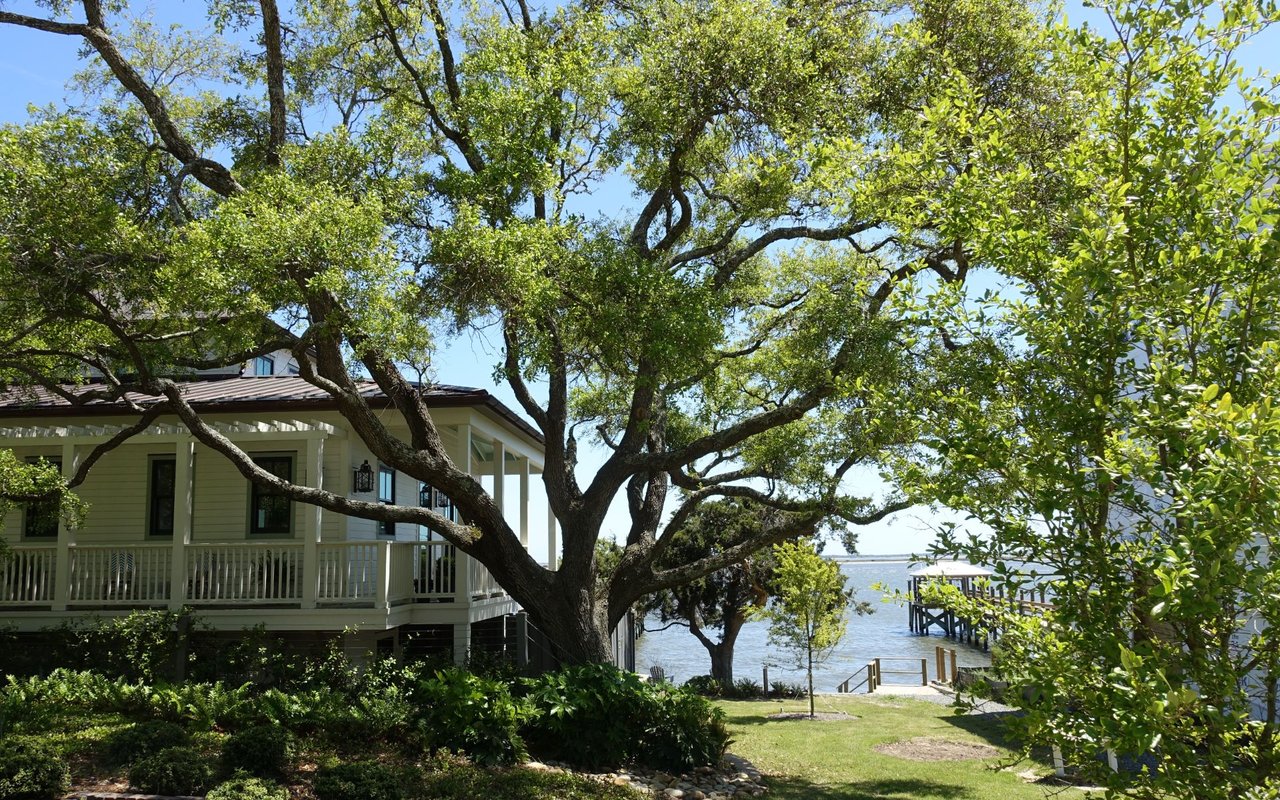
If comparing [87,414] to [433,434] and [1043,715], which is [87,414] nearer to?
[433,434]

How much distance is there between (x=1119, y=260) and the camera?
13.3ft

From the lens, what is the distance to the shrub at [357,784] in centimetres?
873

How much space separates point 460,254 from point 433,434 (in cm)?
323

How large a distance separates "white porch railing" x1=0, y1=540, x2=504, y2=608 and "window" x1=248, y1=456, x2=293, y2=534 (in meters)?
1.55

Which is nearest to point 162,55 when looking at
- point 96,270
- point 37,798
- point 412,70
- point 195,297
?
point 412,70

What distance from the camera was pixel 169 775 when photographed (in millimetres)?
8719

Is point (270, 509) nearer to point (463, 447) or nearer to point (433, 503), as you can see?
point (433, 503)

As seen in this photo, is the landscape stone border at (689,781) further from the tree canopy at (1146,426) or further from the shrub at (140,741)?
the tree canopy at (1146,426)

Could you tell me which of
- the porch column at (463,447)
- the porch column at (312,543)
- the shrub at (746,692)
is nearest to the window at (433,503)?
the porch column at (463,447)

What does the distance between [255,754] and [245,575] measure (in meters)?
6.30

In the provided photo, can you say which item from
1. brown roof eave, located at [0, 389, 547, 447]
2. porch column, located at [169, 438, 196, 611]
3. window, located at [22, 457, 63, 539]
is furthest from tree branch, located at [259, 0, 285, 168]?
window, located at [22, 457, 63, 539]

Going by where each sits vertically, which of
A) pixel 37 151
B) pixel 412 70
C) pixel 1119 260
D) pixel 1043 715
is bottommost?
pixel 1043 715

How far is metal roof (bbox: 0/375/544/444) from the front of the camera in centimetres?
1562

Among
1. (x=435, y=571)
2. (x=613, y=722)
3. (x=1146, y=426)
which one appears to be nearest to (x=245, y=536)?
(x=435, y=571)
